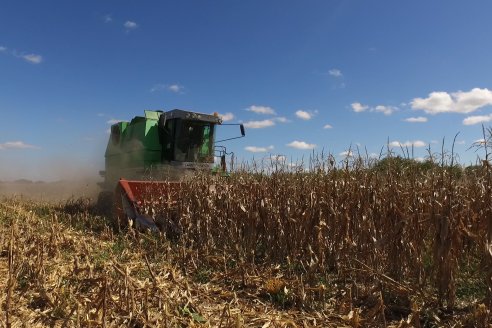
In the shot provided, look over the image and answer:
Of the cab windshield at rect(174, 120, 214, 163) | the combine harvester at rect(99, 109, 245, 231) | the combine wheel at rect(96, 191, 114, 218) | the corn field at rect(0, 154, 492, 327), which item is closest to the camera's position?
the corn field at rect(0, 154, 492, 327)

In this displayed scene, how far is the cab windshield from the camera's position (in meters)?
10.9

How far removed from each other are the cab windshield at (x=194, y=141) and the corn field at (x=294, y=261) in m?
4.58

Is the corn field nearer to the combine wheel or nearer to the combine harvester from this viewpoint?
the combine wheel

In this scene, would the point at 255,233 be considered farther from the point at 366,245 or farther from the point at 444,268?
the point at 444,268

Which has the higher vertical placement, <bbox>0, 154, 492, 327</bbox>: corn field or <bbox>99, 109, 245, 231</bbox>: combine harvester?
<bbox>99, 109, 245, 231</bbox>: combine harvester

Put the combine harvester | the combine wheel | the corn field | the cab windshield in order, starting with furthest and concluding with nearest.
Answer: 1. the cab windshield
2. the combine harvester
3. the combine wheel
4. the corn field

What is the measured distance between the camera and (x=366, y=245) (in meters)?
4.50

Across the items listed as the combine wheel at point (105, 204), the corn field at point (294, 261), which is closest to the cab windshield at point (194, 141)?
the combine wheel at point (105, 204)

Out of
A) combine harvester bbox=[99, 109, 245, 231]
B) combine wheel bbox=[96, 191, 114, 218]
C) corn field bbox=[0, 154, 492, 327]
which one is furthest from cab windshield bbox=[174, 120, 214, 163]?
corn field bbox=[0, 154, 492, 327]

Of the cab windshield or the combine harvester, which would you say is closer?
the combine harvester

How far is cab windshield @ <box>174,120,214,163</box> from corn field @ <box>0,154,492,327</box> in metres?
4.58

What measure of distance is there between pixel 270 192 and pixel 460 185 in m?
2.42

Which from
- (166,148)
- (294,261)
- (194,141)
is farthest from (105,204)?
(294,261)

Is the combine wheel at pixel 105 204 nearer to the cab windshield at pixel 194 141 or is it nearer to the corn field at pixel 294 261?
the cab windshield at pixel 194 141
